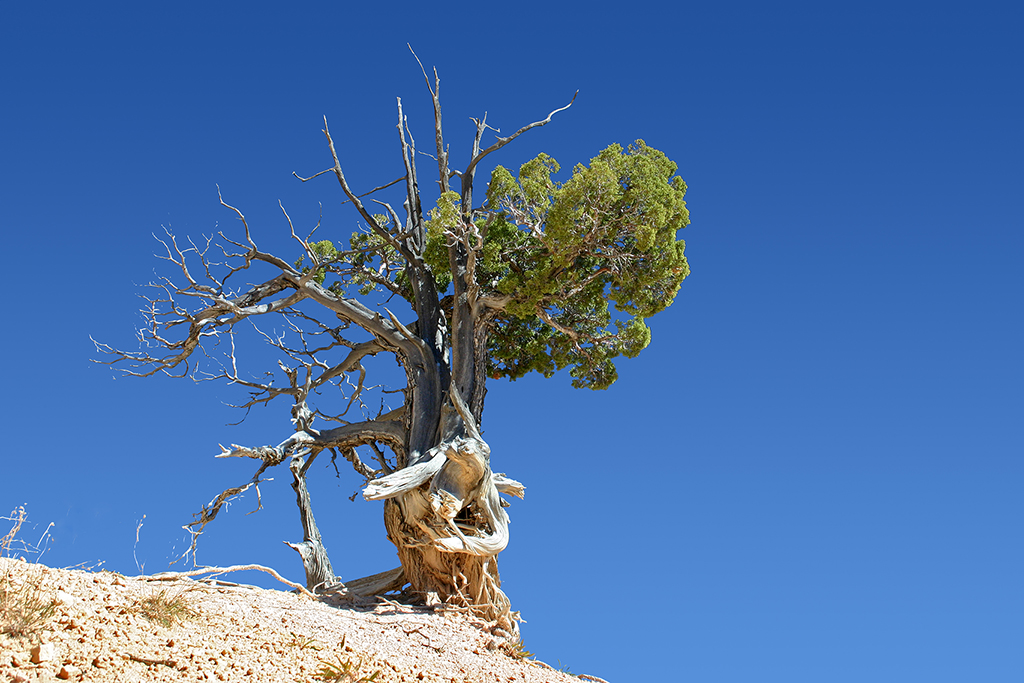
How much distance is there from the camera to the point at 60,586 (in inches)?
266

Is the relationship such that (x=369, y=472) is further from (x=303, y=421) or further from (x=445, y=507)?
(x=445, y=507)

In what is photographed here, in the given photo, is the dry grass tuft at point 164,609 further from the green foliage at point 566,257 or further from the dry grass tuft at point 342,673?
the green foliage at point 566,257

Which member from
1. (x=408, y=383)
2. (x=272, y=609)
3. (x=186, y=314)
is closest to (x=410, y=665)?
(x=272, y=609)

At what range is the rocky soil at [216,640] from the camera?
5.94 meters

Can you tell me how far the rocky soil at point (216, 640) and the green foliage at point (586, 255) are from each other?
15.8 feet

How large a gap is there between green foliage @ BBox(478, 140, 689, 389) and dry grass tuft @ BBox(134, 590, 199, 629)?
604 cm

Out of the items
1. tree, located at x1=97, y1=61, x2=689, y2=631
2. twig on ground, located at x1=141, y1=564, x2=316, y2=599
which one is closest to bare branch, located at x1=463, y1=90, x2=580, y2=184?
tree, located at x1=97, y1=61, x2=689, y2=631

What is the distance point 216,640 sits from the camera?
6973 millimetres

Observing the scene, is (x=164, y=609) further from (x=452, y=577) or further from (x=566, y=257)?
(x=566, y=257)

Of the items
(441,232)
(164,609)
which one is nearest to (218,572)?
(164,609)

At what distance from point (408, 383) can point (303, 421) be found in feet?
6.79

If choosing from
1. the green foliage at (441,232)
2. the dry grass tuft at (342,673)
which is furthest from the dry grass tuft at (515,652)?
the green foliage at (441,232)

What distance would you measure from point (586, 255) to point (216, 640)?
7.05 m

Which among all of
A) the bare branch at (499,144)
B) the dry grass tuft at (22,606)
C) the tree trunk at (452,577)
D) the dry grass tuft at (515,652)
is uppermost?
the bare branch at (499,144)
